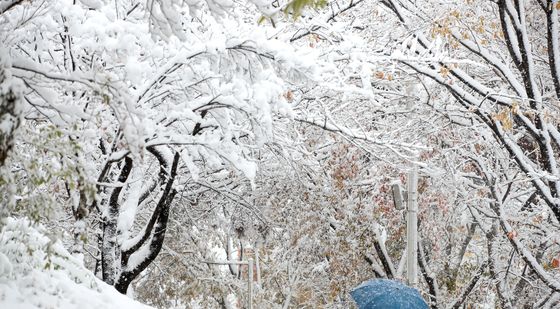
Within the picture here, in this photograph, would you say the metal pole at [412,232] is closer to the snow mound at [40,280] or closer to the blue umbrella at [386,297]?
the blue umbrella at [386,297]

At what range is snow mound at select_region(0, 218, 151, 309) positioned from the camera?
6.58 m

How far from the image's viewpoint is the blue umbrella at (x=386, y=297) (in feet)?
31.0

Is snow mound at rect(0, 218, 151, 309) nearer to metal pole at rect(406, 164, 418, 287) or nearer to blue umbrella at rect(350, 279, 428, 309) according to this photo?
blue umbrella at rect(350, 279, 428, 309)

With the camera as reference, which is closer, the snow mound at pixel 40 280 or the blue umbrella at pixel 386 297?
the snow mound at pixel 40 280

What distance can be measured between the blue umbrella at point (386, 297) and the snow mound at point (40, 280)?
3471mm

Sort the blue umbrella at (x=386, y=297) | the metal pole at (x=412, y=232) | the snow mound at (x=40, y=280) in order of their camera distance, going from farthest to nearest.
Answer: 1. the metal pole at (x=412, y=232)
2. the blue umbrella at (x=386, y=297)
3. the snow mound at (x=40, y=280)

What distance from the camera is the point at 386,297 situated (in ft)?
31.2

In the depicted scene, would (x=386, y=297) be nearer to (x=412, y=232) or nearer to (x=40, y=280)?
(x=412, y=232)

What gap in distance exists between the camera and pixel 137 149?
16.2 ft

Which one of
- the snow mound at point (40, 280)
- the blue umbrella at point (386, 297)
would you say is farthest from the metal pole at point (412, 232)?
the snow mound at point (40, 280)

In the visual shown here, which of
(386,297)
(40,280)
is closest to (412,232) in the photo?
(386,297)

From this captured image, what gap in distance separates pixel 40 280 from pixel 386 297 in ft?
15.8

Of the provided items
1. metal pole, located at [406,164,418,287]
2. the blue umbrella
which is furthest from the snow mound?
metal pole, located at [406,164,418,287]

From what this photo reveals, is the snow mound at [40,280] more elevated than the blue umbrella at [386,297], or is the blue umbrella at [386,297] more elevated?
the snow mound at [40,280]
